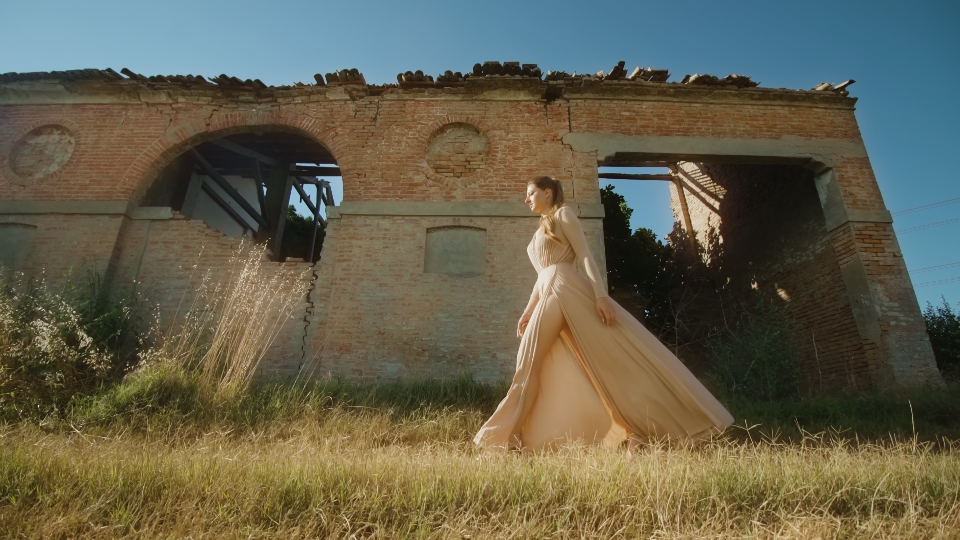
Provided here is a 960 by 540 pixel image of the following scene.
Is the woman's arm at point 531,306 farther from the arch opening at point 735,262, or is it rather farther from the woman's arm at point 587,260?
the arch opening at point 735,262

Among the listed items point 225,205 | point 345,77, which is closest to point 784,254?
point 345,77

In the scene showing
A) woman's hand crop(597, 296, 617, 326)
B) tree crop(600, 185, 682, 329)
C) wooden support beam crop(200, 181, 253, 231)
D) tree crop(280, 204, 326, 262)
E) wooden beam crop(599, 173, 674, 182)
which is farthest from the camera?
tree crop(280, 204, 326, 262)

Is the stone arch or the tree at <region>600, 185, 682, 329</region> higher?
the stone arch

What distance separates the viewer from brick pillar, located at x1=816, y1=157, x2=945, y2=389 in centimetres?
680

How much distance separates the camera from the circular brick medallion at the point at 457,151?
808cm

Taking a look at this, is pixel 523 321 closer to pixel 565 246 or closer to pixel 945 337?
pixel 565 246

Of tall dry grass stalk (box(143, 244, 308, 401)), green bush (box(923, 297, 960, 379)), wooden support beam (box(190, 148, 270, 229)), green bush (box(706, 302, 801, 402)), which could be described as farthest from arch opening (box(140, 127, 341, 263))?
green bush (box(923, 297, 960, 379))

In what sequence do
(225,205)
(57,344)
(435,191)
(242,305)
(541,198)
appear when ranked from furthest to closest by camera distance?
(225,205) < (435,191) < (242,305) < (57,344) < (541,198)

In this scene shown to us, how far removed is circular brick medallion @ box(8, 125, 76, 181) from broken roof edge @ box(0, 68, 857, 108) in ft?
3.17

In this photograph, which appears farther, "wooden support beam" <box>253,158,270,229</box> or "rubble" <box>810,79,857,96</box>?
"wooden support beam" <box>253,158,270,229</box>

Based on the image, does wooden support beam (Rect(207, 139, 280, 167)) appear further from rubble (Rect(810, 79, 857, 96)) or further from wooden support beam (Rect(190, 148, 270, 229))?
rubble (Rect(810, 79, 857, 96))

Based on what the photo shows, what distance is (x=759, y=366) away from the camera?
726 centimetres

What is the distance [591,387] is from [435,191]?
5.28 metres

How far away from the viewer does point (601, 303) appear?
3.34m
